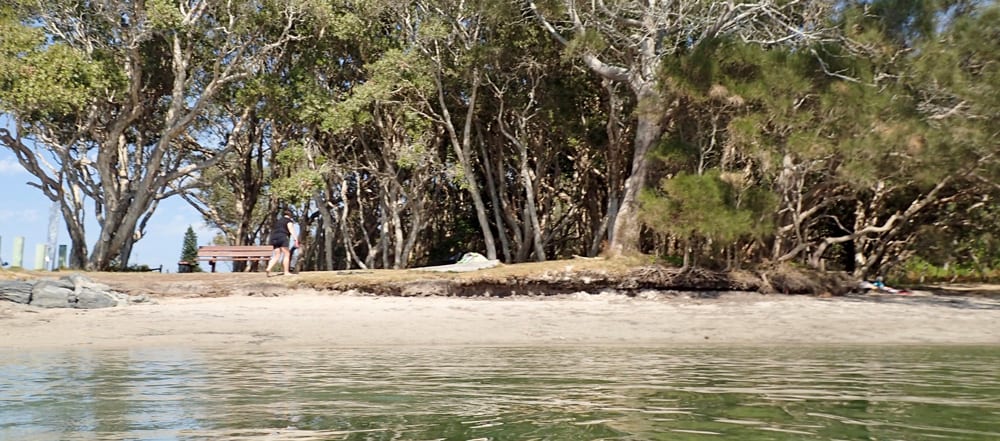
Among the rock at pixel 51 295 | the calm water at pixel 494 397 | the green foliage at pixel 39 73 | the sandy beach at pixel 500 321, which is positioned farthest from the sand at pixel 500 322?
the green foliage at pixel 39 73

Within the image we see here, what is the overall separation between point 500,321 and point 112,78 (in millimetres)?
14844

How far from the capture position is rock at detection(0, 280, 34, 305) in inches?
483

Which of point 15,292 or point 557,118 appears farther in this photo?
point 557,118

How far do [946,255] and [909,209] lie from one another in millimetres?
2330

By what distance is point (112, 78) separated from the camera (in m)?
22.0

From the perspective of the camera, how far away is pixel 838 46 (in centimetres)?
1719

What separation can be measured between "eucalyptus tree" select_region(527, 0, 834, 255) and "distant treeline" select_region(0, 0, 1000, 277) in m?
0.08

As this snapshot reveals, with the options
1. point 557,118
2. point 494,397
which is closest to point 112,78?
point 557,118

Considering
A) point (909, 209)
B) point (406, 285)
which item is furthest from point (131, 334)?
point (909, 209)

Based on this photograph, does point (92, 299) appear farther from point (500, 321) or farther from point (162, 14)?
point (162, 14)

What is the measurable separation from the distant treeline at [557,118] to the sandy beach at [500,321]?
1.87 m

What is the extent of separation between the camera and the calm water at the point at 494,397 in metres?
3.99

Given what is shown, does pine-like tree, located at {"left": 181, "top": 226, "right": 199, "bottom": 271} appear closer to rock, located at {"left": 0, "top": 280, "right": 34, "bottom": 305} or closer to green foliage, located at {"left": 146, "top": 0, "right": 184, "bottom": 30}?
green foliage, located at {"left": 146, "top": 0, "right": 184, "bottom": 30}

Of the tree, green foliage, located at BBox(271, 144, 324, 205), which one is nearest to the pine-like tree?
the tree
